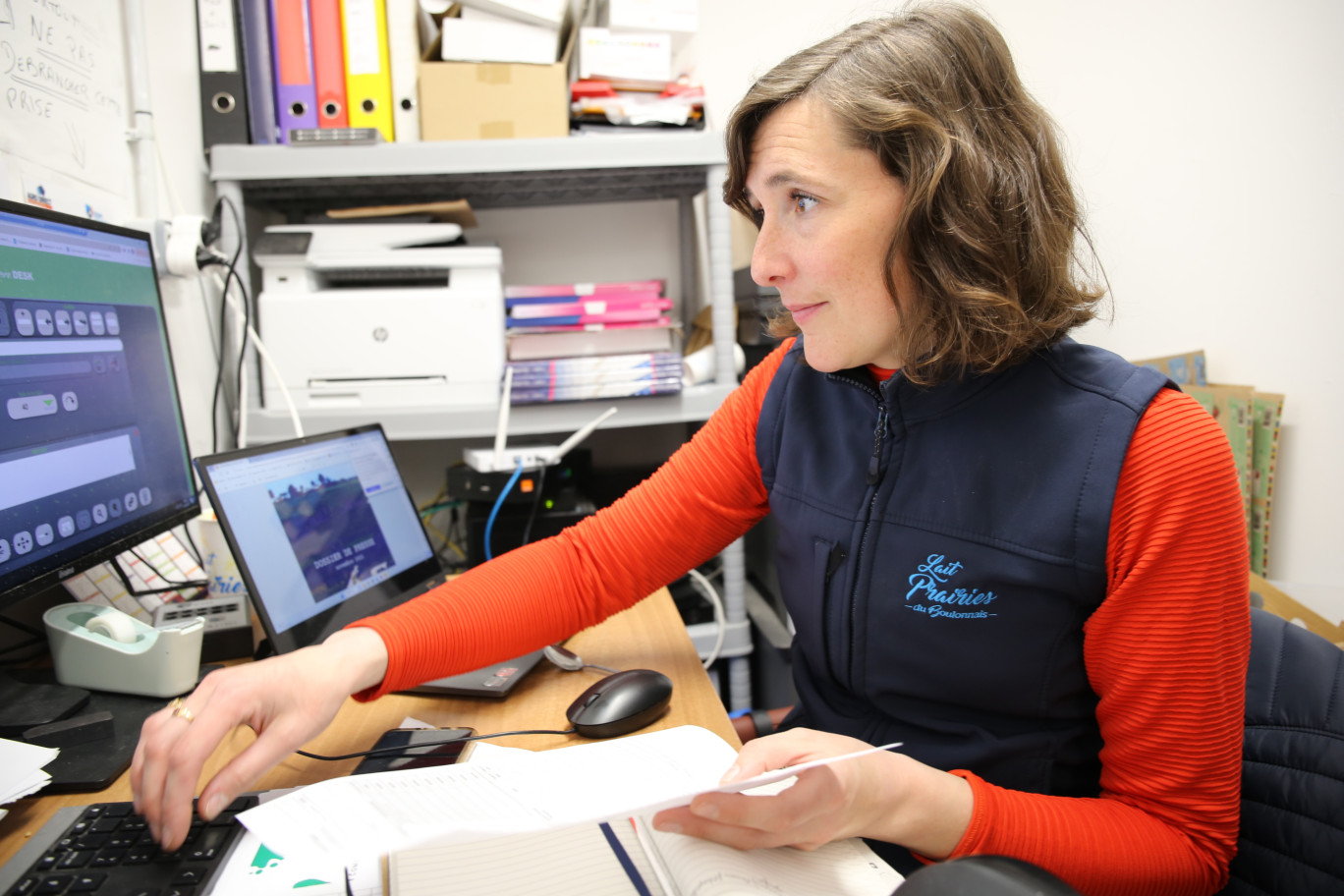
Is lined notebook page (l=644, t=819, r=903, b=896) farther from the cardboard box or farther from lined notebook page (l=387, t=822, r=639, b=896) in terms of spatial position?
the cardboard box

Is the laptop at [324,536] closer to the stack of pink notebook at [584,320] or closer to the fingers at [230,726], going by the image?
the fingers at [230,726]

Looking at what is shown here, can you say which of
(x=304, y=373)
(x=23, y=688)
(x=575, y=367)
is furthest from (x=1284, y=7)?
(x=23, y=688)

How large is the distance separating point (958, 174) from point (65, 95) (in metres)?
1.09

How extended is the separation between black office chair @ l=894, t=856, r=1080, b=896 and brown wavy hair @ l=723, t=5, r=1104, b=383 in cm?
43

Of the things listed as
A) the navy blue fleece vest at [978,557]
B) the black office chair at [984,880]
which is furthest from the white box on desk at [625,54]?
the black office chair at [984,880]

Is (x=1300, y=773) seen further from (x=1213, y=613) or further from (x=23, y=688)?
(x=23, y=688)

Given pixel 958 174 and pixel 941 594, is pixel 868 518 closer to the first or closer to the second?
pixel 941 594

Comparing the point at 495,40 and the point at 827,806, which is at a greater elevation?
the point at 495,40

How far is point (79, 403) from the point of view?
687 millimetres

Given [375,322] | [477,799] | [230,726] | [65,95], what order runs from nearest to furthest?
[477,799] < [230,726] < [65,95] < [375,322]

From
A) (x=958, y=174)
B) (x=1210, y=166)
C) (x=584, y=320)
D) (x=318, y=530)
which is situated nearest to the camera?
(x=958, y=174)

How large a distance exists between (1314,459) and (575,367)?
4.91 feet

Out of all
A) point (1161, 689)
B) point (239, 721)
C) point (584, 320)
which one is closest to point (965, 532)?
point (1161, 689)

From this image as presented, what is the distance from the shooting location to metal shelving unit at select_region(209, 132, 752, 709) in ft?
4.15
